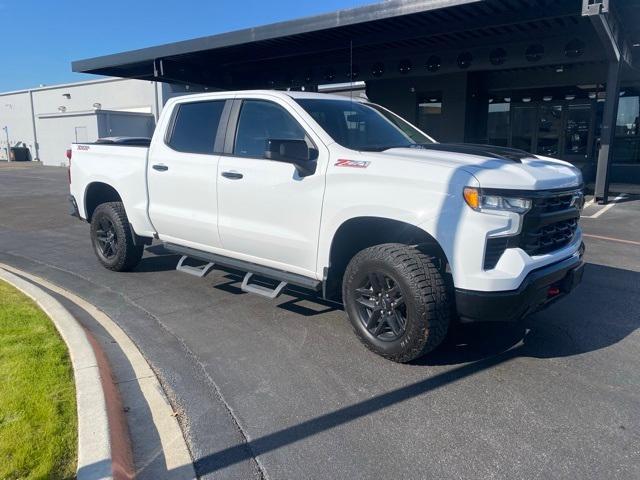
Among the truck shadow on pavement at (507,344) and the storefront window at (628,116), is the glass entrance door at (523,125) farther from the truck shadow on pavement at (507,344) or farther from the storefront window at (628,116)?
the truck shadow on pavement at (507,344)

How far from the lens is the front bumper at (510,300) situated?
11.8 feet

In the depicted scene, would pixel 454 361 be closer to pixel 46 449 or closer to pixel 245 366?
pixel 245 366

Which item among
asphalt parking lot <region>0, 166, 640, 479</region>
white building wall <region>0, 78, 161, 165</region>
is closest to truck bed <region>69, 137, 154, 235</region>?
asphalt parking lot <region>0, 166, 640, 479</region>

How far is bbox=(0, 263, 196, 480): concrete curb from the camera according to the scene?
297 cm

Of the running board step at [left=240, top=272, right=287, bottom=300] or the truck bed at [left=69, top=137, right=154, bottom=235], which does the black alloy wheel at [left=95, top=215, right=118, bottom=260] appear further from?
the running board step at [left=240, top=272, right=287, bottom=300]

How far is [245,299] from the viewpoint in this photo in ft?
19.0

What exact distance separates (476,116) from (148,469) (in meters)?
18.3

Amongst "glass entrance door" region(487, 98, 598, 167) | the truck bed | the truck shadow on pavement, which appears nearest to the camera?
the truck shadow on pavement

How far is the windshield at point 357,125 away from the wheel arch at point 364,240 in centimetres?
66

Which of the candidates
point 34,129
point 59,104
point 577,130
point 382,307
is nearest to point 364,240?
point 382,307

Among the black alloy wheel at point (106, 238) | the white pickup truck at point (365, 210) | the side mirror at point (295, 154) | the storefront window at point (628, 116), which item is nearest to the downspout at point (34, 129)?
the storefront window at point (628, 116)

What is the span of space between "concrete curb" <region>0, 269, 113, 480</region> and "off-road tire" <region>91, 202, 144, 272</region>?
1.20m

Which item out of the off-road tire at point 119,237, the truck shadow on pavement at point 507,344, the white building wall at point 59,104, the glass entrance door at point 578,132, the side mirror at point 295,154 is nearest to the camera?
the truck shadow on pavement at point 507,344

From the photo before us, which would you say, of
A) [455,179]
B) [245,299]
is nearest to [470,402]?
[455,179]
